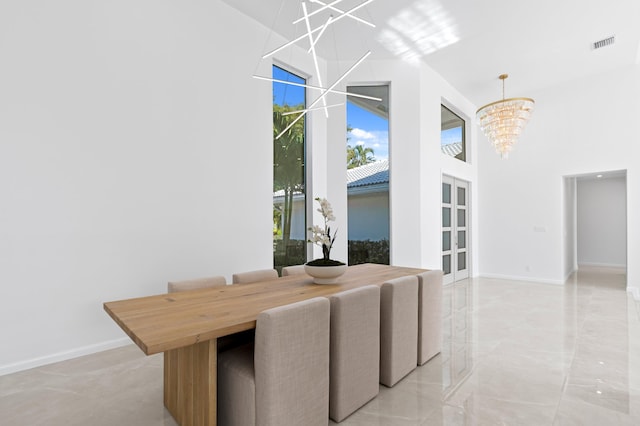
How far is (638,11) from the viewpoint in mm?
4078

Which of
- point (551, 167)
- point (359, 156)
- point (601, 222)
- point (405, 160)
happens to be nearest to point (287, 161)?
point (359, 156)

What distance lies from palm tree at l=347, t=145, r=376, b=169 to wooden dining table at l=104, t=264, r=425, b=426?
3426 mm

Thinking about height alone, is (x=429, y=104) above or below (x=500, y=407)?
above

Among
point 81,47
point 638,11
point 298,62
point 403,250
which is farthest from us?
point 403,250

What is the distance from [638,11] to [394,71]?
304 centimetres

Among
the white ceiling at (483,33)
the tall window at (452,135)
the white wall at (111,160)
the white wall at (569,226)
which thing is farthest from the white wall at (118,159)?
the white wall at (569,226)

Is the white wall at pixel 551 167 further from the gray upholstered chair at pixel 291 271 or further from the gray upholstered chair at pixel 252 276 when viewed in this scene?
the gray upholstered chair at pixel 252 276

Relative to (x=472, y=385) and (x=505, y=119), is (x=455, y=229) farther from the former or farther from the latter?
(x=472, y=385)

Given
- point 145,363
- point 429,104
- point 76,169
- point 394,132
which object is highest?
point 429,104

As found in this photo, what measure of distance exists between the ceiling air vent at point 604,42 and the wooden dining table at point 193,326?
18.1 ft

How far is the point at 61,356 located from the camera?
277 centimetres

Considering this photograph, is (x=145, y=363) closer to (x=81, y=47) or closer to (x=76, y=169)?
(x=76, y=169)

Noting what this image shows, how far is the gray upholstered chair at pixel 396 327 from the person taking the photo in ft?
7.57

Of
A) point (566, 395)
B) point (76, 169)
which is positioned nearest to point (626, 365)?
point (566, 395)
